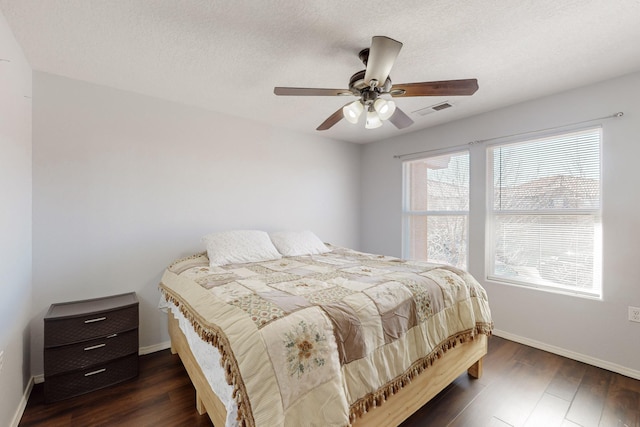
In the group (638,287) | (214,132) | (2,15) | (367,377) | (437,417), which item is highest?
(2,15)

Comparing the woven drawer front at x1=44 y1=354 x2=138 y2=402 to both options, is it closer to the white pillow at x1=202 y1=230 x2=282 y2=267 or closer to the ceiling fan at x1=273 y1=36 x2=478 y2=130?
the white pillow at x1=202 y1=230 x2=282 y2=267

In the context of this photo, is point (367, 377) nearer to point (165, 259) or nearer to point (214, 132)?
point (165, 259)

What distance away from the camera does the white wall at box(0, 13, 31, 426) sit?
4.94 feet

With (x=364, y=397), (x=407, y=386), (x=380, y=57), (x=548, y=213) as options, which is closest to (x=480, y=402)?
(x=407, y=386)

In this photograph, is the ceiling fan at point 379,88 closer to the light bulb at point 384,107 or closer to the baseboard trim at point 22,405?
the light bulb at point 384,107

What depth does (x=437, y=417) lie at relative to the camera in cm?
167

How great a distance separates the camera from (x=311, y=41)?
175 cm

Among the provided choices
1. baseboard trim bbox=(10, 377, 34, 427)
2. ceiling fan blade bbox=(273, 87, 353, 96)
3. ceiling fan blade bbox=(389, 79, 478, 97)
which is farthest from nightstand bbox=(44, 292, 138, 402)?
ceiling fan blade bbox=(389, 79, 478, 97)

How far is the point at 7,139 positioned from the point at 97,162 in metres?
0.76

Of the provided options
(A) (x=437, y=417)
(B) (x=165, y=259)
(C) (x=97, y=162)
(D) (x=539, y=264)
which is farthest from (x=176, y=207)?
(D) (x=539, y=264)

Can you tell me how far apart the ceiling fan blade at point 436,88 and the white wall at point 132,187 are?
1992mm

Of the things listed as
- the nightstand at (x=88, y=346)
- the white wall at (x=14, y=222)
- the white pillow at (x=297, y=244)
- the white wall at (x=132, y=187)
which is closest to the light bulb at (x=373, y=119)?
the white pillow at (x=297, y=244)

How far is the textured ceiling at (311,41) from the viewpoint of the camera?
148 centimetres

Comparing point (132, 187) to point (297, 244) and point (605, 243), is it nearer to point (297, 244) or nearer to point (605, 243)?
point (297, 244)
